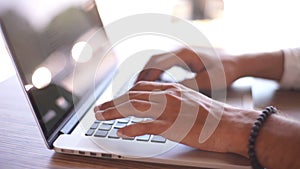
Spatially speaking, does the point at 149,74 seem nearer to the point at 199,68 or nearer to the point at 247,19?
the point at 199,68

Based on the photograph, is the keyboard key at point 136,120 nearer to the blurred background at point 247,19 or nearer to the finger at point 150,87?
the finger at point 150,87

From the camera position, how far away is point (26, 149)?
543mm

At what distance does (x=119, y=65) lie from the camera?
835mm

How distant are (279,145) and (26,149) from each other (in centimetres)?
42

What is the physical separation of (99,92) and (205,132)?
300mm

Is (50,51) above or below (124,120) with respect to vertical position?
above

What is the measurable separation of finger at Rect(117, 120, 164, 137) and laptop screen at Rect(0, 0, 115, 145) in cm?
14

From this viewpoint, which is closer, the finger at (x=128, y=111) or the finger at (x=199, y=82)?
the finger at (x=128, y=111)

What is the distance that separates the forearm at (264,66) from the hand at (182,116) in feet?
0.66

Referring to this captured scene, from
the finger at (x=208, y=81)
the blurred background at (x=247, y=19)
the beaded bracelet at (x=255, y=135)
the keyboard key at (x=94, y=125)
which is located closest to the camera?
the beaded bracelet at (x=255, y=135)

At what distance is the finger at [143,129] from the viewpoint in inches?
20.2

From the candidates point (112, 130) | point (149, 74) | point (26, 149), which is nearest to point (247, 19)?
point (149, 74)

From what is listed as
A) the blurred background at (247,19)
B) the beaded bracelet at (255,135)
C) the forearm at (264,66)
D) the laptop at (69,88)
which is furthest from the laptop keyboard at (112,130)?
the blurred background at (247,19)

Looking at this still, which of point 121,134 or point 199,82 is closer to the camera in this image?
point 121,134
